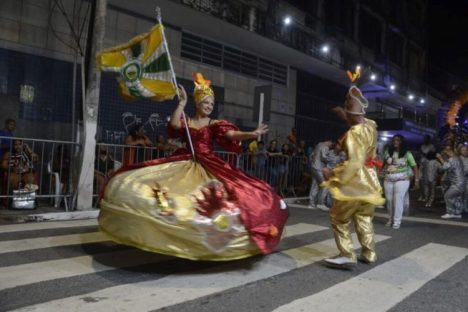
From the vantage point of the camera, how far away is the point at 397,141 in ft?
26.9

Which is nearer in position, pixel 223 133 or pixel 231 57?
pixel 223 133

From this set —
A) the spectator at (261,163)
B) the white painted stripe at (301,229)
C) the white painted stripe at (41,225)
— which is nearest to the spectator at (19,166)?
the white painted stripe at (41,225)

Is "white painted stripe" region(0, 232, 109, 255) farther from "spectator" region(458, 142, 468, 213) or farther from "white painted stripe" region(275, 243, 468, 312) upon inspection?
"spectator" region(458, 142, 468, 213)

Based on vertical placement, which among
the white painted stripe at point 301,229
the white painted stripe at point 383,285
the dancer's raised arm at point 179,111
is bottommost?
the white painted stripe at point 383,285

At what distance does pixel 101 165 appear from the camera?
8852mm

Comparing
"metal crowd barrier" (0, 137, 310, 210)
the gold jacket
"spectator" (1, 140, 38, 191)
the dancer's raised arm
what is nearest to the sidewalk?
"metal crowd barrier" (0, 137, 310, 210)

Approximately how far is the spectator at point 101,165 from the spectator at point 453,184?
772 cm

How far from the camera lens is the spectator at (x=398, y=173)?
811 centimetres

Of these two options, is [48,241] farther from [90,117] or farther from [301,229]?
[301,229]

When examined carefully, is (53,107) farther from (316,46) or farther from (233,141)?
(316,46)

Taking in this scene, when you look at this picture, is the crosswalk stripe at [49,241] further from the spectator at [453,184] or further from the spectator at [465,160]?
the spectator at [465,160]

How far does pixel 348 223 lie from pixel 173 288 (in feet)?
6.89

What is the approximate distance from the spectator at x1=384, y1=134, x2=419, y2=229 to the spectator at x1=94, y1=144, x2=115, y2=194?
221 inches

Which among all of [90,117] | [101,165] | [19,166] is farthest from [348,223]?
[19,166]
